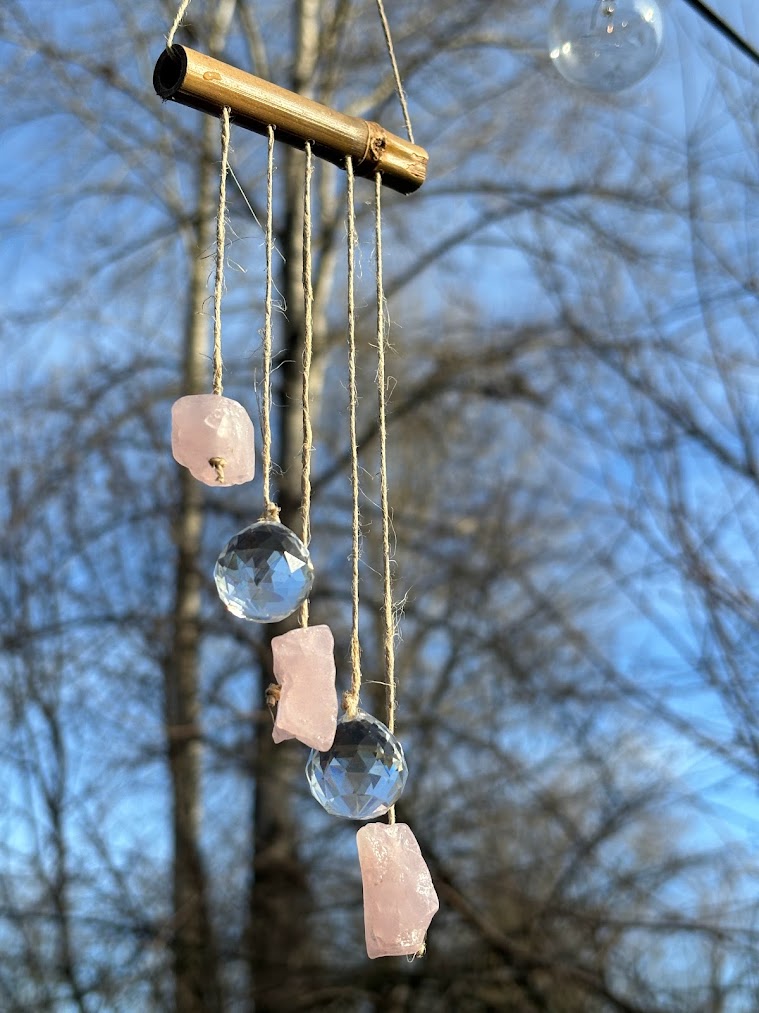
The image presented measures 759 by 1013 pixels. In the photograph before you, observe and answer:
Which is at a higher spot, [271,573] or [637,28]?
[637,28]

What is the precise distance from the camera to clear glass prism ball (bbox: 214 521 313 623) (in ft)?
2.53

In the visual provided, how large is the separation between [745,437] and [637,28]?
0.76m

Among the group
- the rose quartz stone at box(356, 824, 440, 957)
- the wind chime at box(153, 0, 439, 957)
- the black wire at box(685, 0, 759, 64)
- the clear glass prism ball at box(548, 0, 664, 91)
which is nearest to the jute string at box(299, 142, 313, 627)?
the wind chime at box(153, 0, 439, 957)

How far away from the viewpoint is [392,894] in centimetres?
80

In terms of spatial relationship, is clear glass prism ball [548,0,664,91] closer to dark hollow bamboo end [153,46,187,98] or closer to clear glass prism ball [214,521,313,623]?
dark hollow bamboo end [153,46,187,98]

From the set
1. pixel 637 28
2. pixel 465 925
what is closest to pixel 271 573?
pixel 637 28

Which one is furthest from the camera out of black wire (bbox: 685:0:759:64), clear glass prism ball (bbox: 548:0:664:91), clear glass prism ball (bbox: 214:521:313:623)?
clear glass prism ball (bbox: 548:0:664:91)

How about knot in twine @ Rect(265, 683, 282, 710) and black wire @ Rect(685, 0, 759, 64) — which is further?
black wire @ Rect(685, 0, 759, 64)

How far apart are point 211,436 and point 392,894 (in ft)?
1.03

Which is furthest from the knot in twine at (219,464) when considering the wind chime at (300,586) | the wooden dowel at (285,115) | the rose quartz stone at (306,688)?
the wooden dowel at (285,115)

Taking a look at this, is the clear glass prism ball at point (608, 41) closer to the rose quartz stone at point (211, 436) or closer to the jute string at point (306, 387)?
the jute string at point (306, 387)

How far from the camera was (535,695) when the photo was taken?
10.2 feet

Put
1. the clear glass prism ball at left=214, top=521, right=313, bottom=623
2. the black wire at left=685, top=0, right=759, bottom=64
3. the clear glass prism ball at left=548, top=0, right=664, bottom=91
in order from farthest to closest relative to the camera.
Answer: the clear glass prism ball at left=548, top=0, right=664, bottom=91
the black wire at left=685, top=0, right=759, bottom=64
the clear glass prism ball at left=214, top=521, right=313, bottom=623

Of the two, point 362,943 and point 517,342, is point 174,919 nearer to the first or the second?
point 362,943
